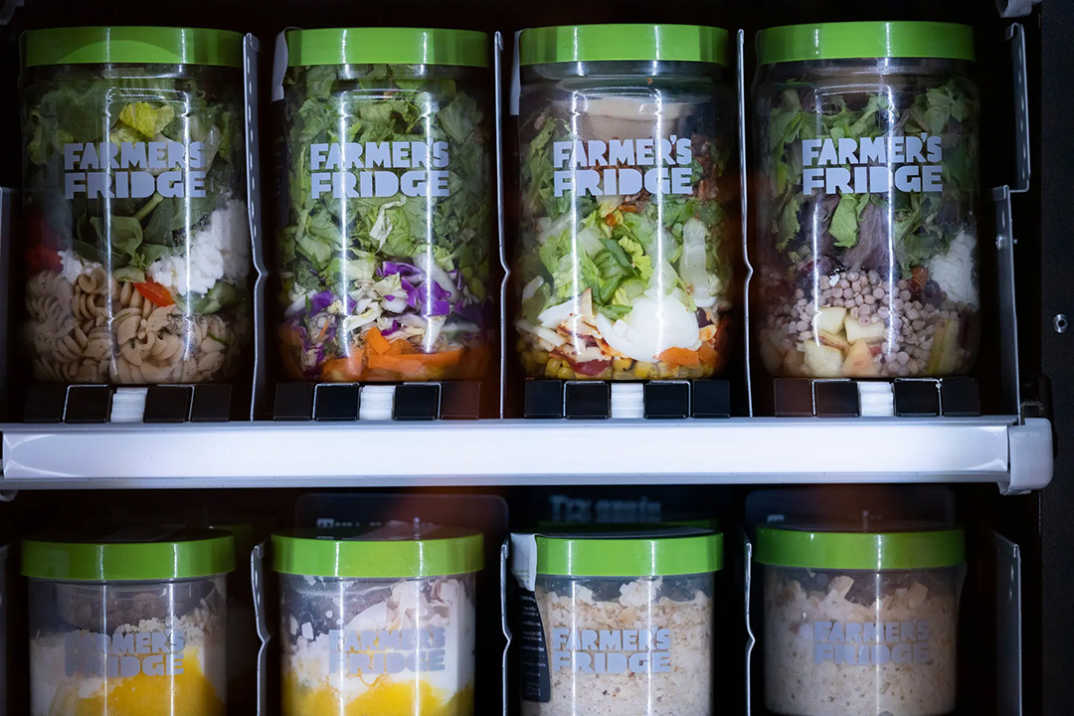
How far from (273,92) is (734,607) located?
0.74 m

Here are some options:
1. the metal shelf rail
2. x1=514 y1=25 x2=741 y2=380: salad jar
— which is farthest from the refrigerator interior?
x1=514 y1=25 x2=741 y2=380: salad jar

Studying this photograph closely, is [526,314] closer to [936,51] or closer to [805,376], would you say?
[805,376]

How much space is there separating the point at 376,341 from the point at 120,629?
359 millimetres

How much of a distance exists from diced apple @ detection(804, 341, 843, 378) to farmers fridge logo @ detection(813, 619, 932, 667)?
0.24 metres

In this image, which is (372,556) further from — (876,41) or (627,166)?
(876,41)

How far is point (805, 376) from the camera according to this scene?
1082mm

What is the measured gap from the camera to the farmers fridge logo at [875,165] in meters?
1.07

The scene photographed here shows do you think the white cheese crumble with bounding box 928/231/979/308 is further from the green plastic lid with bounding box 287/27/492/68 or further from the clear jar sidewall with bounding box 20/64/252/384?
the clear jar sidewall with bounding box 20/64/252/384

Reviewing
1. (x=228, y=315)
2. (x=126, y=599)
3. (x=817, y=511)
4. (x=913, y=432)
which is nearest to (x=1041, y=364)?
(x=913, y=432)

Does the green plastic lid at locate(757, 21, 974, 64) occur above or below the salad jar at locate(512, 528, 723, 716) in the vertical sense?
above

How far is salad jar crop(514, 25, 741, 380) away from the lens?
108 centimetres

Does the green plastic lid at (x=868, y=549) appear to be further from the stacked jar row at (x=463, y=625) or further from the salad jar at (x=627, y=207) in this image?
the salad jar at (x=627, y=207)

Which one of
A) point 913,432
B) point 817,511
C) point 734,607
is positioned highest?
point 913,432

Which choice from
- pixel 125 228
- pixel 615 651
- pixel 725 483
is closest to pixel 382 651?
pixel 615 651
